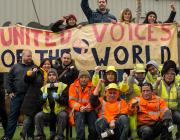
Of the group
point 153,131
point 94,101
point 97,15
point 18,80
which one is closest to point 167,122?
point 153,131

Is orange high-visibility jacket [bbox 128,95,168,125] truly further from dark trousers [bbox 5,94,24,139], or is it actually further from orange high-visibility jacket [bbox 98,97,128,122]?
dark trousers [bbox 5,94,24,139]

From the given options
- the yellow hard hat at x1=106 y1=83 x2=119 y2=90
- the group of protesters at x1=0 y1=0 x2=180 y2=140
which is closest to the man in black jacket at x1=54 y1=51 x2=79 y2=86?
the group of protesters at x1=0 y1=0 x2=180 y2=140

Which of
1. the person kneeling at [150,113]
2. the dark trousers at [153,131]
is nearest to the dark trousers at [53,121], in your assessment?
the person kneeling at [150,113]

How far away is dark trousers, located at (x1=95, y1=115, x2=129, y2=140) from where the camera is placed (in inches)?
400

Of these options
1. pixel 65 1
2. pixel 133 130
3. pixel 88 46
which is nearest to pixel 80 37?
pixel 88 46

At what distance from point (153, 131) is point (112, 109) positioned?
811mm

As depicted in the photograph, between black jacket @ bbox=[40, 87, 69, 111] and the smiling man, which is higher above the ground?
the smiling man

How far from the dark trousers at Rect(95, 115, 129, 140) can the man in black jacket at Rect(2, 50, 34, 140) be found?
6.48 feet

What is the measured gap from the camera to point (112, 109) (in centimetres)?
1039

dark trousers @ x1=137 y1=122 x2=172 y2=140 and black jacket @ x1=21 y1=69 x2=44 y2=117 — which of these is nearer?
dark trousers @ x1=137 y1=122 x2=172 y2=140

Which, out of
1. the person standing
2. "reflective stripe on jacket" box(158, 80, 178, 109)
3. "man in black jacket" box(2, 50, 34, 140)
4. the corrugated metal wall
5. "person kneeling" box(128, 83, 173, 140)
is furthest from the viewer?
the corrugated metal wall

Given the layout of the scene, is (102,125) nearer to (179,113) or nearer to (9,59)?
(179,113)

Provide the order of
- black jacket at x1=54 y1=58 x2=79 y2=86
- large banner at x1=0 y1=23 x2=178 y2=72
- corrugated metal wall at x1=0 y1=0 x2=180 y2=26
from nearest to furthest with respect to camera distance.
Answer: black jacket at x1=54 y1=58 x2=79 y2=86, large banner at x1=0 y1=23 x2=178 y2=72, corrugated metal wall at x1=0 y1=0 x2=180 y2=26

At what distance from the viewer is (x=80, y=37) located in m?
12.6
